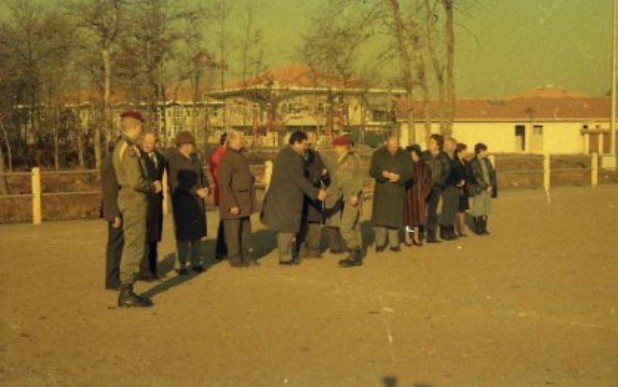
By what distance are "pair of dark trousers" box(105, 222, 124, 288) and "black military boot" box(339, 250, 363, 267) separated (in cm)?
301

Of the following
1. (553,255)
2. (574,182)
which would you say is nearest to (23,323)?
(553,255)

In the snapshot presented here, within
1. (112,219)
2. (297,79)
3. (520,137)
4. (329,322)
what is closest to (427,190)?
(112,219)

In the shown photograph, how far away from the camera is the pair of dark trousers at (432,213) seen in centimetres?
1466

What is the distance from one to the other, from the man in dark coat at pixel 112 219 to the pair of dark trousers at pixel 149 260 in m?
0.68

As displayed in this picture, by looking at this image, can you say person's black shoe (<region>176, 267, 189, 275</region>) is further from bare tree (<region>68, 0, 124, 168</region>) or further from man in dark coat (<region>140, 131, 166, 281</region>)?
bare tree (<region>68, 0, 124, 168</region>)

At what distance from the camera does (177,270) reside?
11.6m

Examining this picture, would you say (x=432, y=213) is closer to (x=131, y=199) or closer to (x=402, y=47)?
(x=131, y=199)

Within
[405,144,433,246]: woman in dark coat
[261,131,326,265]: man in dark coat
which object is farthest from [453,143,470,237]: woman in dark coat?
[261,131,326,265]: man in dark coat

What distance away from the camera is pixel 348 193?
1227cm

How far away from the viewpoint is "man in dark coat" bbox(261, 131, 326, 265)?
12023mm

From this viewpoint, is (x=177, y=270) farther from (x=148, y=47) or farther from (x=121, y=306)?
(x=148, y=47)

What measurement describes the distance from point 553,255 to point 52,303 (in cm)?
691

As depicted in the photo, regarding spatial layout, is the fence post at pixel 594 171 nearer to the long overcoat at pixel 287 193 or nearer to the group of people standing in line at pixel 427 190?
the group of people standing in line at pixel 427 190

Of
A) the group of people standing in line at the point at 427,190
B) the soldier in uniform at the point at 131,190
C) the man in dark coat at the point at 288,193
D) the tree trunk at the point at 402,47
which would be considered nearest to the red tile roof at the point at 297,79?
the tree trunk at the point at 402,47
